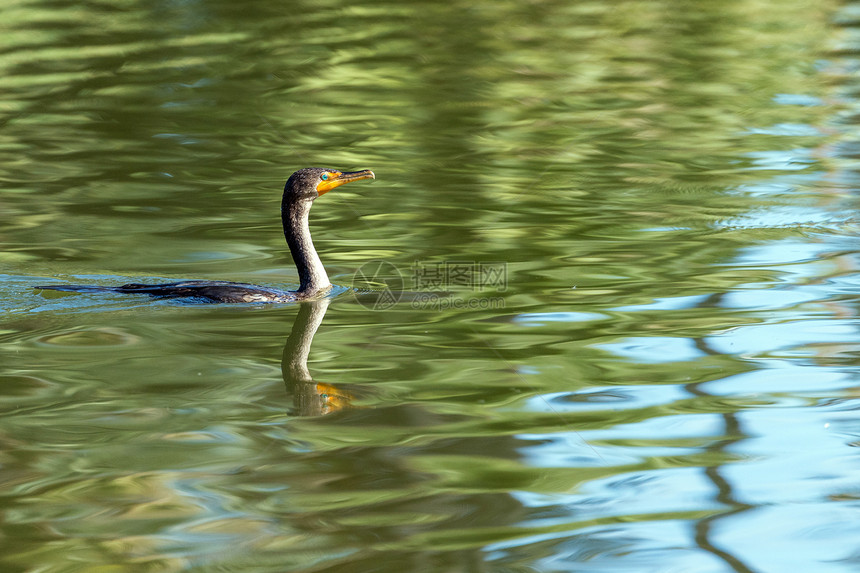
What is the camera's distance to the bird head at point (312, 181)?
7.65 metres

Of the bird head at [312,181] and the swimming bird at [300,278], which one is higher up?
the bird head at [312,181]

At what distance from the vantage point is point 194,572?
3.86 metres

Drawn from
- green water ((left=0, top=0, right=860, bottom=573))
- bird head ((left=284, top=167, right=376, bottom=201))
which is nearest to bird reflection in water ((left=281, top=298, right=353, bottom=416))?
green water ((left=0, top=0, right=860, bottom=573))

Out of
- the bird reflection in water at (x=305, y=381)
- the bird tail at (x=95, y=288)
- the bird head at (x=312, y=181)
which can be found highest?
the bird head at (x=312, y=181)

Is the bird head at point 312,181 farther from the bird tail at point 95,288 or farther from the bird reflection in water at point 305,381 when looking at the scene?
the bird tail at point 95,288

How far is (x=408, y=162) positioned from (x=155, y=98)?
478 centimetres

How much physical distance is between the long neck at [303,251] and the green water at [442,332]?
0.25 m

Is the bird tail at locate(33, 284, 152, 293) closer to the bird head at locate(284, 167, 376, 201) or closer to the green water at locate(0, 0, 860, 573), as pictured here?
the green water at locate(0, 0, 860, 573)

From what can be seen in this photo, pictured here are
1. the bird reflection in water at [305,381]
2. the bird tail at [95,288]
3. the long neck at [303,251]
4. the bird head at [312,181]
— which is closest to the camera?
the bird reflection in water at [305,381]

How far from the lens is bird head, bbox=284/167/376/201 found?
25.1ft

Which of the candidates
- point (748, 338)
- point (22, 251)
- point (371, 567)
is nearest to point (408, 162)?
point (22, 251)

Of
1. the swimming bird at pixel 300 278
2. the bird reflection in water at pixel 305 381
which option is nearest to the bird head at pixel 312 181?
the swimming bird at pixel 300 278

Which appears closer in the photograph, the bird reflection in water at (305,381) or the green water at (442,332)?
the green water at (442,332)

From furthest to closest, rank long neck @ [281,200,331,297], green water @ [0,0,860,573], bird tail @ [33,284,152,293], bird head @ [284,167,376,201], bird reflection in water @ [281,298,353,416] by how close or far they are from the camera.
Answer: bird head @ [284,167,376,201] < long neck @ [281,200,331,297] < bird tail @ [33,284,152,293] < bird reflection in water @ [281,298,353,416] < green water @ [0,0,860,573]
